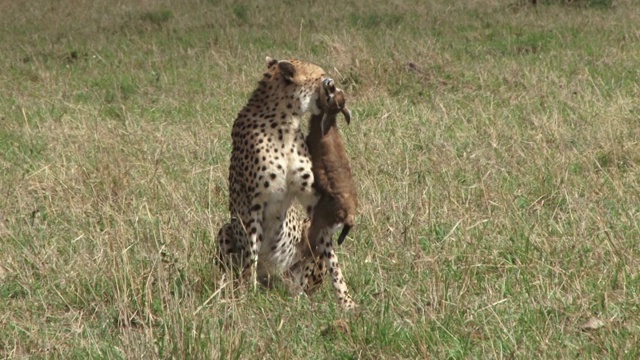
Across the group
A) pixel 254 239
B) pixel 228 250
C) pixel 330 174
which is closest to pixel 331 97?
pixel 330 174

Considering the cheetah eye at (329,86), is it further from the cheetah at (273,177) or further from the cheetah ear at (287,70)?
the cheetah ear at (287,70)

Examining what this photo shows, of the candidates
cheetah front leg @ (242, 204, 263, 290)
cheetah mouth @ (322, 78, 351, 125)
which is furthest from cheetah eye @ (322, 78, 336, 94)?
cheetah front leg @ (242, 204, 263, 290)

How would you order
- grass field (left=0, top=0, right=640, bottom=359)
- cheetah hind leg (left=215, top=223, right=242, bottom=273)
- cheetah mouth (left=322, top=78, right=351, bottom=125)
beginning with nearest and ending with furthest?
1. grass field (left=0, top=0, right=640, bottom=359)
2. cheetah mouth (left=322, top=78, right=351, bottom=125)
3. cheetah hind leg (left=215, top=223, right=242, bottom=273)

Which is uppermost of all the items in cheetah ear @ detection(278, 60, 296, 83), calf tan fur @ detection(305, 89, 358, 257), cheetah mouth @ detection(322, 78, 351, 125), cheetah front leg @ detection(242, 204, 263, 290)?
cheetah ear @ detection(278, 60, 296, 83)

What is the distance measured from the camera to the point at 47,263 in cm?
472

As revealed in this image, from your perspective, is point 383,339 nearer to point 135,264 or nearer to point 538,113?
point 135,264

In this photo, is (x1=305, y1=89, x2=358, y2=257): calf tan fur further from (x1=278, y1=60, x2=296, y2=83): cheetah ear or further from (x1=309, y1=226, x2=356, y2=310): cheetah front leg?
(x1=278, y1=60, x2=296, y2=83): cheetah ear

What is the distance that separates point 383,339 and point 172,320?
74cm

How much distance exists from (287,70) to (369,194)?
1.51m

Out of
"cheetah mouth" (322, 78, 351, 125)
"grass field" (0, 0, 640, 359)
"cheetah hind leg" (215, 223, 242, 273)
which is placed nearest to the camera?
"grass field" (0, 0, 640, 359)

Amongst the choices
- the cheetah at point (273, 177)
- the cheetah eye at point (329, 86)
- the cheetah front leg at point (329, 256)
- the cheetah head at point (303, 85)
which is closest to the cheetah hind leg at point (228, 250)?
the cheetah at point (273, 177)

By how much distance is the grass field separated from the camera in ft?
12.7

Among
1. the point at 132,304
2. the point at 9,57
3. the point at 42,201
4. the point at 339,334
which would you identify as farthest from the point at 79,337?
the point at 9,57

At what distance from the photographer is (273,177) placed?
430cm
